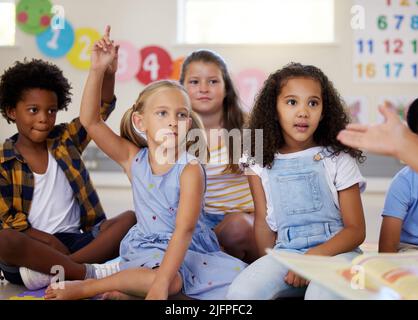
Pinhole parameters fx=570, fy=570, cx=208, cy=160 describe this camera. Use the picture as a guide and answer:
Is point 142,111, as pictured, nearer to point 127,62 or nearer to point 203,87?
point 203,87

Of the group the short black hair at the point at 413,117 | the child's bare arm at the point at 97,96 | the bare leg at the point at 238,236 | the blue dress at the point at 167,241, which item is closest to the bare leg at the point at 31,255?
the blue dress at the point at 167,241

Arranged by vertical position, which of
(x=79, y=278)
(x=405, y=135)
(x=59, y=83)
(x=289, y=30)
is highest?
(x=289, y=30)

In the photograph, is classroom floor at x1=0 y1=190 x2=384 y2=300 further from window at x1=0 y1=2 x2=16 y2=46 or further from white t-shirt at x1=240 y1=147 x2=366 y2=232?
window at x1=0 y1=2 x2=16 y2=46

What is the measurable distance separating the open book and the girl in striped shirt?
0.52 metres

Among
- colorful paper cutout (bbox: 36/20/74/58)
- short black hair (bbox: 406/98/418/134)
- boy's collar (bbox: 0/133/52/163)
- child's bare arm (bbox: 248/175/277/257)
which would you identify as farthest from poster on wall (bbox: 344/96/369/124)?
boy's collar (bbox: 0/133/52/163)

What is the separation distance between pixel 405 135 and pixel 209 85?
861 mm

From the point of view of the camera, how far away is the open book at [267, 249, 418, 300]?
86 cm

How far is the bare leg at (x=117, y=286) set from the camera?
1.12 meters

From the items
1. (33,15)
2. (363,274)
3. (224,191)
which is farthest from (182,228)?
(33,15)

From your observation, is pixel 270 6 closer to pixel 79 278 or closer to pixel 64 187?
pixel 64 187

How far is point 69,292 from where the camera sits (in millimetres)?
1147

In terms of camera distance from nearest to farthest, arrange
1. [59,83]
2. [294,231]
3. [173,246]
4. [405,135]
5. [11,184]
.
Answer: [405,135], [173,246], [294,231], [11,184], [59,83]

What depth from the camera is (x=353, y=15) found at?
3305mm
